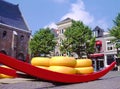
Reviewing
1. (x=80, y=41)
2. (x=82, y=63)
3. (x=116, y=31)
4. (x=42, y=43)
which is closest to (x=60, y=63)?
(x=82, y=63)

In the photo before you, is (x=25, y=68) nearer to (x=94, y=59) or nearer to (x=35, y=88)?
(x=35, y=88)

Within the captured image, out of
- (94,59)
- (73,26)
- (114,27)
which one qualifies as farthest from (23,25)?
(114,27)

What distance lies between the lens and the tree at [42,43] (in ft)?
145

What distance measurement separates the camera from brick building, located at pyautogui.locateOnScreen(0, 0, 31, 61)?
4441 centimetres

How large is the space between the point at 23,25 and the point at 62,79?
132ft

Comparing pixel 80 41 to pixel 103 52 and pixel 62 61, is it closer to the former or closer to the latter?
pixel 103 52

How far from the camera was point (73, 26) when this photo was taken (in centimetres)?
4494

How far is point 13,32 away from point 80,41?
38.5ft

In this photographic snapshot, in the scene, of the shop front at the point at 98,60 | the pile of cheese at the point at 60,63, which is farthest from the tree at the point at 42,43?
the pile of cheese at the point at 60,63

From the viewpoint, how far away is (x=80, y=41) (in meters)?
42.9

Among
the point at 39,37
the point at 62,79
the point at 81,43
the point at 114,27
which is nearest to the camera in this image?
the point at 62,79

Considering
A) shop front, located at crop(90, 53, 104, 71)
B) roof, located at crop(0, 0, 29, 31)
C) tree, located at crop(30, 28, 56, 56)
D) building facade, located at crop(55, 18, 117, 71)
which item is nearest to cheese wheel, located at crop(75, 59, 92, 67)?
tree, located at crop(30, 28, 56, 56)

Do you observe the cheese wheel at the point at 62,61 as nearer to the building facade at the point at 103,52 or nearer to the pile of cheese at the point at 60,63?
the pile of cheese at the point at 60,63

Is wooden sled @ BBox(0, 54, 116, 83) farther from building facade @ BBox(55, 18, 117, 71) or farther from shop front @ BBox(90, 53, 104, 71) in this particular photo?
shop front @ BBox(90, 53, 104, 71)
